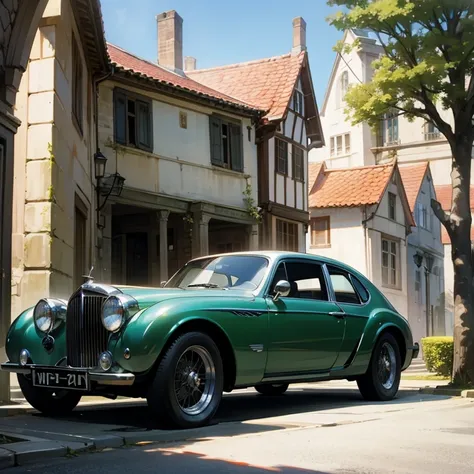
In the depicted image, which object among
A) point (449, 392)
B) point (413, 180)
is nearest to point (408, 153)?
point (413, 180)

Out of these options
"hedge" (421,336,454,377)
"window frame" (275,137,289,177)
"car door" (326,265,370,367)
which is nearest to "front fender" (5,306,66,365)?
"car door" (326,265,370,367)

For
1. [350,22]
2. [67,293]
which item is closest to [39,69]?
[67,293]

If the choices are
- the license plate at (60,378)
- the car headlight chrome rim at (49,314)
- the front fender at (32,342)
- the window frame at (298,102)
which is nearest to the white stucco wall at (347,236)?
the window frame at (298,102)

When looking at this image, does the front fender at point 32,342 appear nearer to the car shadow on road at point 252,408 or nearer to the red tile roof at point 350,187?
the car shadow on road at point 252,408

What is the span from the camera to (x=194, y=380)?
263 inches

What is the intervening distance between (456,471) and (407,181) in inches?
1309

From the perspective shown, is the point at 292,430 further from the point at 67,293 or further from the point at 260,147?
the point at 260,147

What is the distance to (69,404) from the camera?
7602 millimetres

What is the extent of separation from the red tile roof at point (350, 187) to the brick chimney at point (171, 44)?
8.73 meters

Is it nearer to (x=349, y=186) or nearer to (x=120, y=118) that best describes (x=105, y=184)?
(x=120, y=118)

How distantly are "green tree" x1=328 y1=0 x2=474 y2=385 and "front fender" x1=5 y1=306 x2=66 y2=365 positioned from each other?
7.37 metres

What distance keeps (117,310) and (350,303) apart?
354 centimetres

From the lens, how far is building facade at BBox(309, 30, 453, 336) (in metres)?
36.5

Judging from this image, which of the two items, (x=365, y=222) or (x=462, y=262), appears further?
(x=365, y=222)
